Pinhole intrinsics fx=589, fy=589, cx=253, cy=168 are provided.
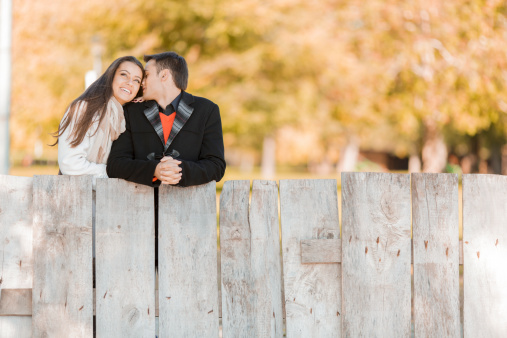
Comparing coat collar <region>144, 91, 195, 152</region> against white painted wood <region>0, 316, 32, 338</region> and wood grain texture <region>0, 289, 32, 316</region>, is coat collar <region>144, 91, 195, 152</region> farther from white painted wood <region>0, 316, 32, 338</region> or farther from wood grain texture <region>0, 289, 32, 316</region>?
white painted wood <region>0, 316, 32, 338</region>

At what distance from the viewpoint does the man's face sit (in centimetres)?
347

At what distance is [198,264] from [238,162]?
264 feet

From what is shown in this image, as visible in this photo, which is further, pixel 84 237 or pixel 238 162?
pixel 238 162

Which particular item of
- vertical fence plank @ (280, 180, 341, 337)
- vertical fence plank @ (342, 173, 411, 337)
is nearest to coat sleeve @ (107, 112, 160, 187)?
vertical fence plank @ (280, 180, 341, 337)

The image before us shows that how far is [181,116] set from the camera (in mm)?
3344

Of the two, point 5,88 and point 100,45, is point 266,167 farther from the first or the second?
point 5,88

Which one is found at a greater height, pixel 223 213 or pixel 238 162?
pixel 238 162

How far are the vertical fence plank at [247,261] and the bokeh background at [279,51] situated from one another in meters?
9.77

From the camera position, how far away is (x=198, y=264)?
10.8 feet

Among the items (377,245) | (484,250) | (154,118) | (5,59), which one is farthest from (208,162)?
(5,59)

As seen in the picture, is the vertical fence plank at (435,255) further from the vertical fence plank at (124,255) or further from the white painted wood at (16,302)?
the white painted wood at (16,302)

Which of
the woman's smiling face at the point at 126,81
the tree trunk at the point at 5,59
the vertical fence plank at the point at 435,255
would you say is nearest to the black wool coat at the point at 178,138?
the woman's smiling face at the point at 126,81

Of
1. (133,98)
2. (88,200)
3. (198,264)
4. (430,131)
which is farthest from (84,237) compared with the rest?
(430,131)

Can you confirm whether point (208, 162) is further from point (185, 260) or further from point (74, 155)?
point (74, 155)
